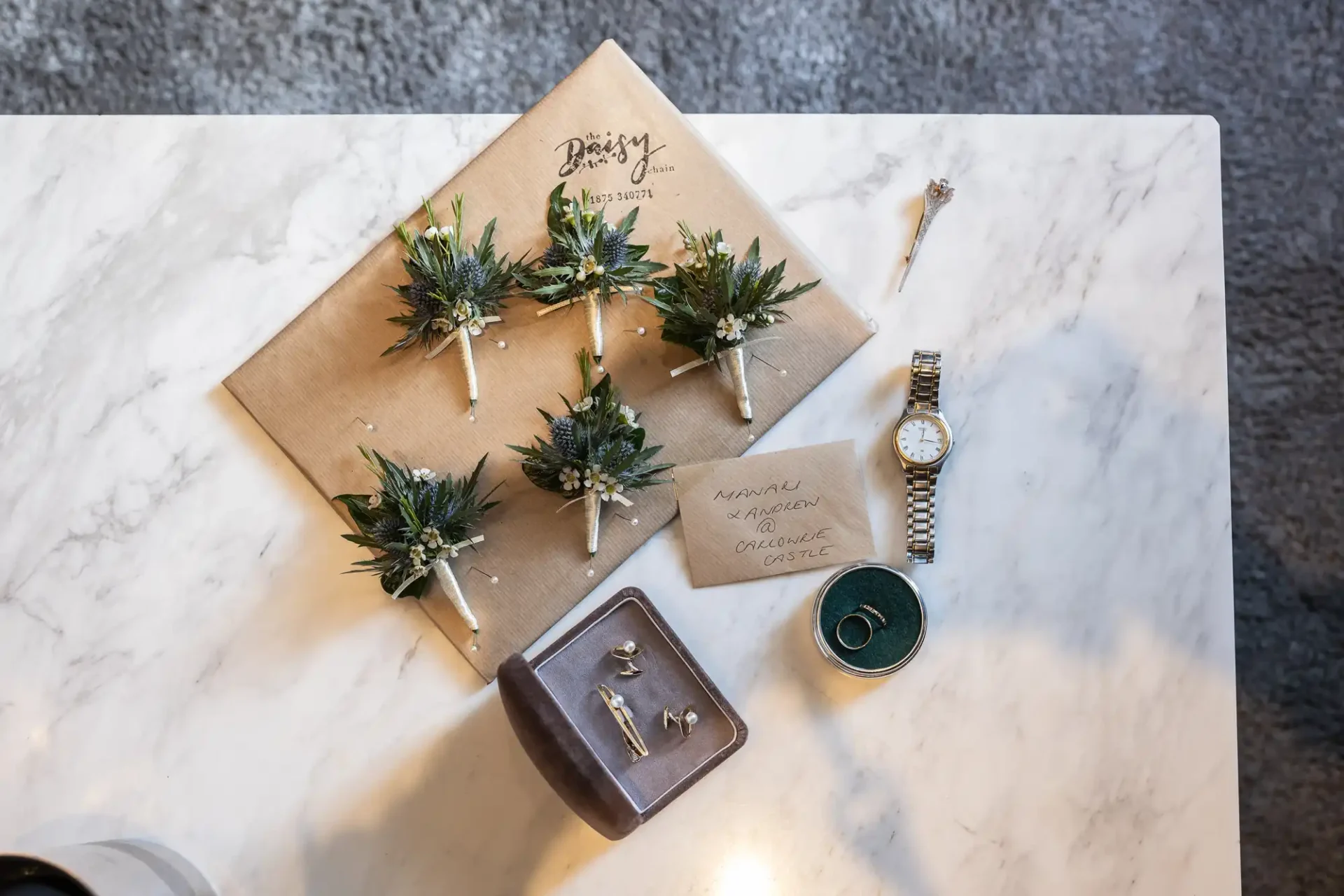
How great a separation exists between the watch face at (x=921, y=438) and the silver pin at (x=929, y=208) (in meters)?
0.15

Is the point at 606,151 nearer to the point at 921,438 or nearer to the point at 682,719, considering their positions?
the point at 921,438

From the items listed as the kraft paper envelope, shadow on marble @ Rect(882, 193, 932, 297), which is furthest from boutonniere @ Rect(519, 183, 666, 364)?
shadow on marble @ Rect(882, 193, 932, 297)

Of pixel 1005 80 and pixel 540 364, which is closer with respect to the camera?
pixel 540 364

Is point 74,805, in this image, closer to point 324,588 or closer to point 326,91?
point 324,588

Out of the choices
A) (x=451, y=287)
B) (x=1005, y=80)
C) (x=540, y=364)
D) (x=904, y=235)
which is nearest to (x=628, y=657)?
(x=540, y=364)

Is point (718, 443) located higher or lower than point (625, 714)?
higher

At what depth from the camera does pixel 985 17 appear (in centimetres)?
126

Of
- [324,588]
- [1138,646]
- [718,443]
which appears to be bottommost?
[1138,646]

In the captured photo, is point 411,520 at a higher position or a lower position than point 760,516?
higher

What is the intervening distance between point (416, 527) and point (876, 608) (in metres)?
0.50

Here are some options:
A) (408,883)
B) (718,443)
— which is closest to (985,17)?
(718,443)

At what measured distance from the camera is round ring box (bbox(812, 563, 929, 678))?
103 cm

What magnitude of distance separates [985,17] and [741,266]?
1.79 ft

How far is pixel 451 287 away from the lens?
40.6 inches
